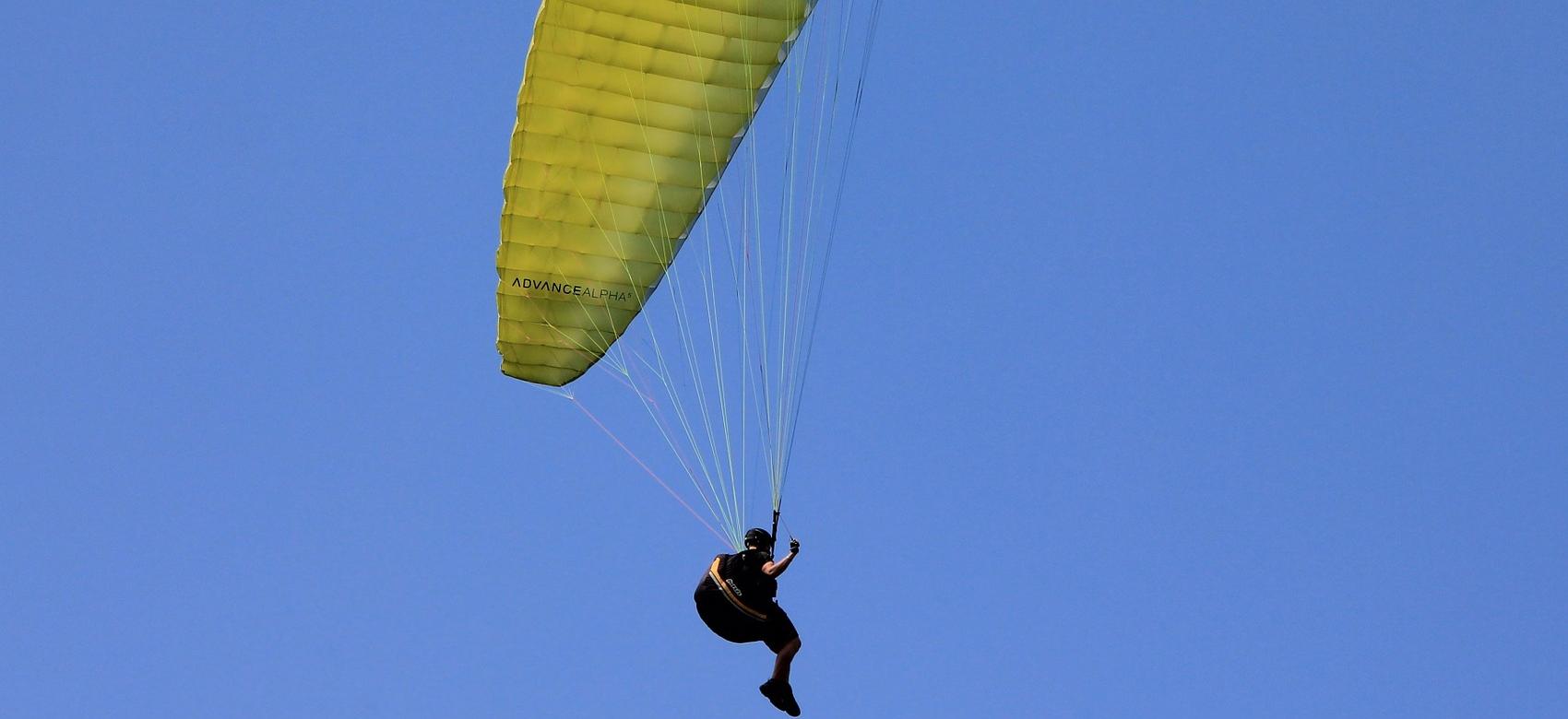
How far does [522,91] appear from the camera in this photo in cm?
2025

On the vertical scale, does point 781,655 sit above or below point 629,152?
below

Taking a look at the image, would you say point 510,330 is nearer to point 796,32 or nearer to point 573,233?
point 573,233

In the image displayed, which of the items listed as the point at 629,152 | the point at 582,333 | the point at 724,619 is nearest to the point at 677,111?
the point at 629,152

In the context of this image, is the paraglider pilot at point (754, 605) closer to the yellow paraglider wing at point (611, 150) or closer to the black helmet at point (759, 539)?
the black helmet at point (759, 539)

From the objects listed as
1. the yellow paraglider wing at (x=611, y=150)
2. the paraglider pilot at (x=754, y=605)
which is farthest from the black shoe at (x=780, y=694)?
the yellow paraglider wing at (x=611, y=150)

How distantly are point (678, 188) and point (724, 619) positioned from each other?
411 centimetres

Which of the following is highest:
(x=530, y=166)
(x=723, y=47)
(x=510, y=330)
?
(x=723, y=47)

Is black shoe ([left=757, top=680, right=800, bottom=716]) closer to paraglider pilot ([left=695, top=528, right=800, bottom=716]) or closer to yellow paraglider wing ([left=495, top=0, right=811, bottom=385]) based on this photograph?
paraglider pilot ([left=695, top=528, right=800, bottom=716])

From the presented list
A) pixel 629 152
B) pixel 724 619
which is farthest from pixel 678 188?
pixel 724 619

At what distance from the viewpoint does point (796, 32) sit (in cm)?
2088

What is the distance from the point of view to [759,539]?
19.0m

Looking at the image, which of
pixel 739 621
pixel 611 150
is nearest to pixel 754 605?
pixel 739 621

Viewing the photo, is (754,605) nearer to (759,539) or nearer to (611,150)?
(759,539)

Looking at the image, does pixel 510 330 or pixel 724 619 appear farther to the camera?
pixel 510 330
